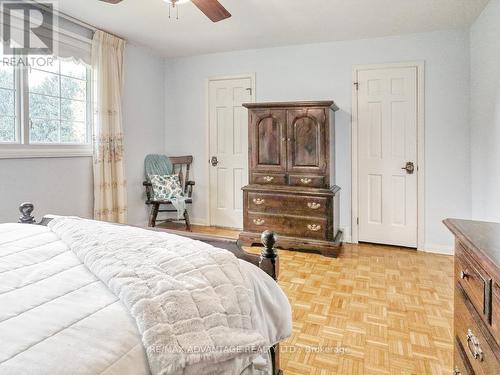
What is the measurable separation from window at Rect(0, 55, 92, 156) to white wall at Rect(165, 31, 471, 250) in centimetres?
147

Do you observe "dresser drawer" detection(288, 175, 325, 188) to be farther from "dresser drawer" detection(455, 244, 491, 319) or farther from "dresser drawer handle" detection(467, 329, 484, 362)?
"dresser drawer handle" detection(467, 329, 484, 362)

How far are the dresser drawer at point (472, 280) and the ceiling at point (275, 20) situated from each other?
2.64m

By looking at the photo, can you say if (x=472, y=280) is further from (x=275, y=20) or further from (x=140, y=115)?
(x=140, y=115)

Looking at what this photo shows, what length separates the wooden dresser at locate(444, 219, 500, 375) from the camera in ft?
2.80

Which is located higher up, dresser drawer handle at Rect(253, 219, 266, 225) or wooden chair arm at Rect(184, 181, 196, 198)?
wooden chair arm at Rect(184, 181, 196, 198)

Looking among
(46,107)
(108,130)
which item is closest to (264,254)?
(46,107)

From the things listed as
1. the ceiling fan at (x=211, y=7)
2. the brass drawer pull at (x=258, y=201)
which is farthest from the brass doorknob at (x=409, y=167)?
the ceiling fan at (x=211, y=7)

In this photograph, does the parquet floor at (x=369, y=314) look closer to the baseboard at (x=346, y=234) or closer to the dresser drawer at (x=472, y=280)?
the baseboard at (x=346, y=234)

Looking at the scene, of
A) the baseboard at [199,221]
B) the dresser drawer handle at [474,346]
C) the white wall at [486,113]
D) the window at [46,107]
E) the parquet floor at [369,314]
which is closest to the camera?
the dresser drawer handle at [474,346]

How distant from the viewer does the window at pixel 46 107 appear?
2969 mm

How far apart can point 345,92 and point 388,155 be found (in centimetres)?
90

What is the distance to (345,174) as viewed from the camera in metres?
4.12

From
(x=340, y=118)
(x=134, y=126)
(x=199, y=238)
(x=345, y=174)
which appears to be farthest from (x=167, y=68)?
Result: (x=199, y=238)

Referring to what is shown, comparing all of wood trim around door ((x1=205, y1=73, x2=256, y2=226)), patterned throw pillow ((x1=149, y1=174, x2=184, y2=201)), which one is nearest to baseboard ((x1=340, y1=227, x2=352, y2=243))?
wood trim around door ((x1=205, y1=73, x2=256, y2=226))
